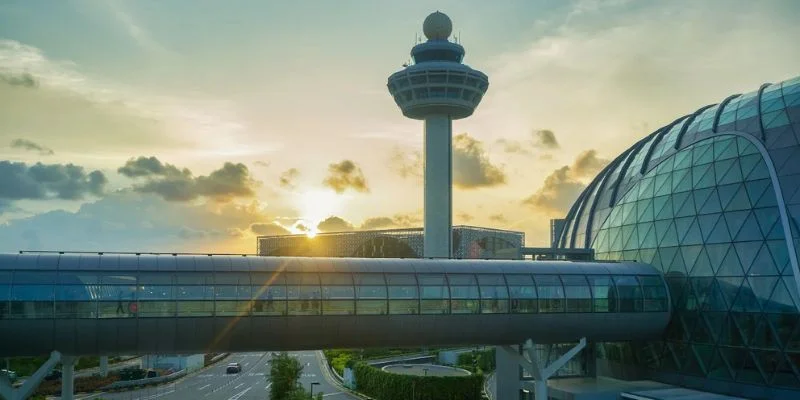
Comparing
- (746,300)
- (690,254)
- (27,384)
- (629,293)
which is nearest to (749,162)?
(690,254)

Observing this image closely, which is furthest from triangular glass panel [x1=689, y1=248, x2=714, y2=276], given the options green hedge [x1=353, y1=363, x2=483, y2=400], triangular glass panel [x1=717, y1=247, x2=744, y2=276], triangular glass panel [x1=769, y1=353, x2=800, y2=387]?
green hedge [x1=353, y1=363, x2=483, y2=400]

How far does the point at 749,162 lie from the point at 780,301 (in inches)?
380

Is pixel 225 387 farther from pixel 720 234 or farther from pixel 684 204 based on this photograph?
pixel 720 234

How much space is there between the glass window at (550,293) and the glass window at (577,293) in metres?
0.45

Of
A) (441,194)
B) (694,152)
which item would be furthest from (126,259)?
(441,194)

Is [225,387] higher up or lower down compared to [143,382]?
lower down

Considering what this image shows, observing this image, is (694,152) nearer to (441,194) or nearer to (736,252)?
(736,252)

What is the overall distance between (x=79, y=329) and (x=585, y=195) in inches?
1786

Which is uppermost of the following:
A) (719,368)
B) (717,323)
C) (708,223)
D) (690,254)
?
(708,223)

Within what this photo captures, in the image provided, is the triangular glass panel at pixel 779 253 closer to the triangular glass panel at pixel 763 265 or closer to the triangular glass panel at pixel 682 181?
the triangular glass panel at pixel 763 265

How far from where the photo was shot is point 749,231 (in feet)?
143

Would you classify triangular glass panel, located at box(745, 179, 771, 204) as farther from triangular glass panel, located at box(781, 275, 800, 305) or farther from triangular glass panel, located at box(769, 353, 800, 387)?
triangular glass panel, located at box(769, 353, 800, 387)

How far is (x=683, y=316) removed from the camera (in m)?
46.6

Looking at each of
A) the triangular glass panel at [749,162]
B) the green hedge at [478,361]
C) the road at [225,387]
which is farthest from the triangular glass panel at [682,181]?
the road at [225,387]
